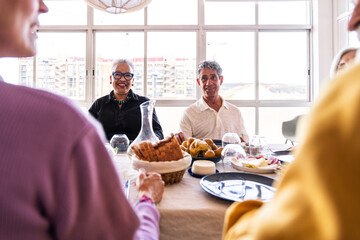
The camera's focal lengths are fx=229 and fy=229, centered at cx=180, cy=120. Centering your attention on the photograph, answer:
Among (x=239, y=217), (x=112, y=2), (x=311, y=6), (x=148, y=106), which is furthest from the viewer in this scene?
(x=311, y=6)

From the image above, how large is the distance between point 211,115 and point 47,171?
2252 millimetres

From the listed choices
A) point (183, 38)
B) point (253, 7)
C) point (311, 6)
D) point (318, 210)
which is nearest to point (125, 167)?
point (318, 210)

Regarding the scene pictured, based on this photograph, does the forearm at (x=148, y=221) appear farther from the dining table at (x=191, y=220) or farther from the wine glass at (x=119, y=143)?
the wine glass at (x=119, y=143)

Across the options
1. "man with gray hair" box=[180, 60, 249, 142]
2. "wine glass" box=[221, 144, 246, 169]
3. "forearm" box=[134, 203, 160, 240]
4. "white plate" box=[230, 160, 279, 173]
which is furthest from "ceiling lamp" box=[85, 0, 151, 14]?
"forearm" box=[134, 203, 160, 240]

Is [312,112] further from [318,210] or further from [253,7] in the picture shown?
[253,7]

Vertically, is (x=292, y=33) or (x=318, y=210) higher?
(x=292, y=33)

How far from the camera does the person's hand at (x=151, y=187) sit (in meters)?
0.84

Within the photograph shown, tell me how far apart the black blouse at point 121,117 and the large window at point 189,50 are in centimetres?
153

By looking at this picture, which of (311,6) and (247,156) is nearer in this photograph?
(247,156)

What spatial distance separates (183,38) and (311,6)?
91.8 inches

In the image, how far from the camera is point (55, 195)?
381 mm

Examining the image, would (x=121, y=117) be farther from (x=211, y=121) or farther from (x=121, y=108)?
(x=211, y=121)

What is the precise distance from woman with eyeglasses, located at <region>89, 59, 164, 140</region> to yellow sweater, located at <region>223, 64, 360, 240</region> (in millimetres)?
2335

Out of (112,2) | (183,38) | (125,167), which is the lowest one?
(125,167)
